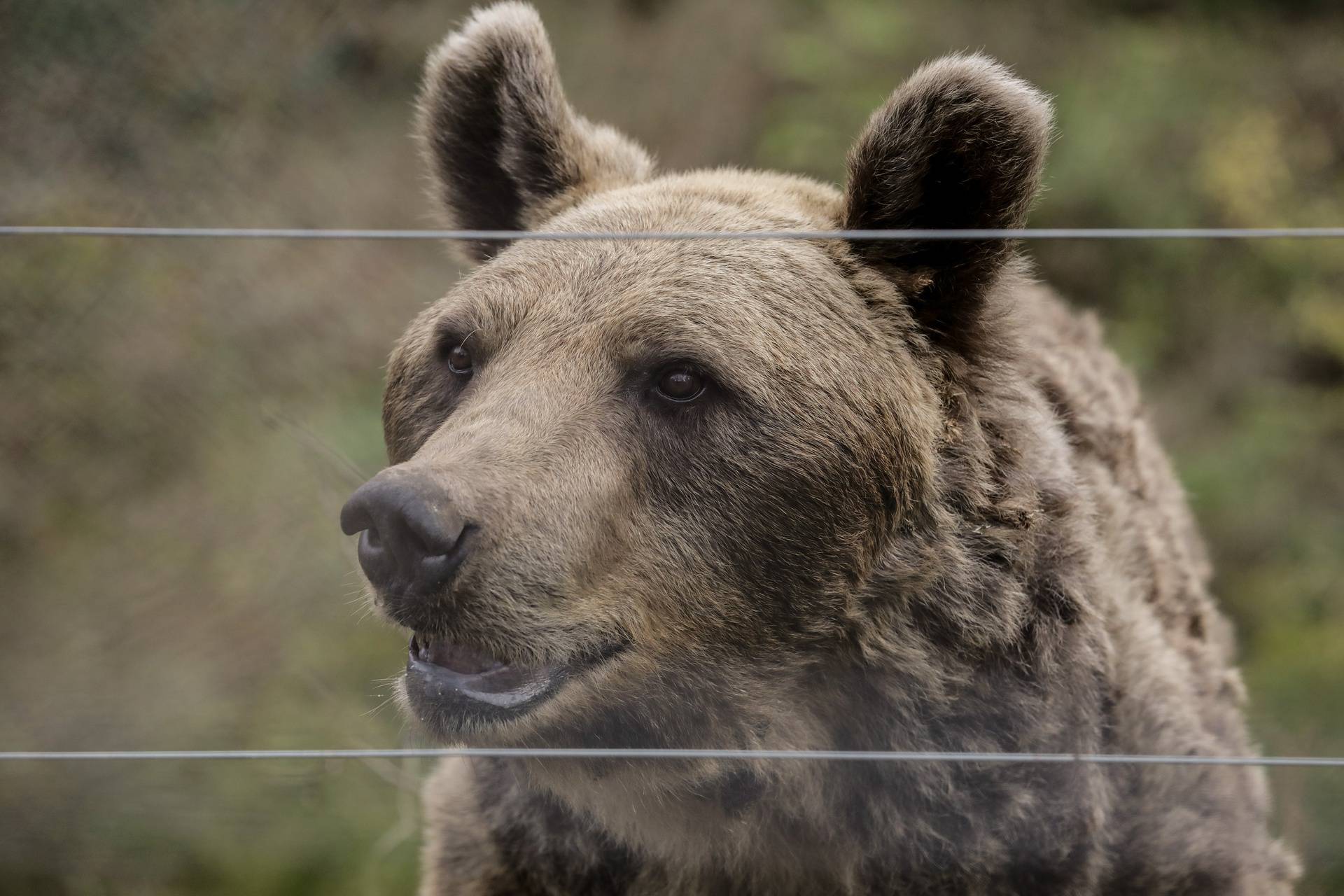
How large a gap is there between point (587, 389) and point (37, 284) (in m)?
5.42

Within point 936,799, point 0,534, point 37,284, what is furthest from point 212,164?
point 936,799

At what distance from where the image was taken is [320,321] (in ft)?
25.4

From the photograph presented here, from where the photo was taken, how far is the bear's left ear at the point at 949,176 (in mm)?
2750

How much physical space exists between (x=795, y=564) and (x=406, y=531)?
0.79 metres

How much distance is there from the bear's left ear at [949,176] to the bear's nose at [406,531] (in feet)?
3.85

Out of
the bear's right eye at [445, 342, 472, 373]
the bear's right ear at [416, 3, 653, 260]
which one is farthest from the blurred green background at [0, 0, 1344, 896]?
the bear's right eye at [445, 342, 472, 373]

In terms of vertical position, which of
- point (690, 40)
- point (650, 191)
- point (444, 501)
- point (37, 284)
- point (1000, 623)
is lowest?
point (37, 284)

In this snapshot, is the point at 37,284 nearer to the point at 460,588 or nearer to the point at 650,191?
the point at 650,191

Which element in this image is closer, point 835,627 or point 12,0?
point 835,627

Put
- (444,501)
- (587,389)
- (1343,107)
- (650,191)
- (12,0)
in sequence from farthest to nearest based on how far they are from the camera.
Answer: (1343,107), (12,0), (650,191), (587,389), (444,501)

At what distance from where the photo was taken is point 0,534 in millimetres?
7047

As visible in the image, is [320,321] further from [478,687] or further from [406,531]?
[406,531]

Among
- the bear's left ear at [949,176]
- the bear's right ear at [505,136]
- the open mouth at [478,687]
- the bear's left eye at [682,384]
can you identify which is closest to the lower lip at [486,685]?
the open mouth at [478,687]

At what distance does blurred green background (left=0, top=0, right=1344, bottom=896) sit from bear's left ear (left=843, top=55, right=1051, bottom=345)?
10.9 feet
